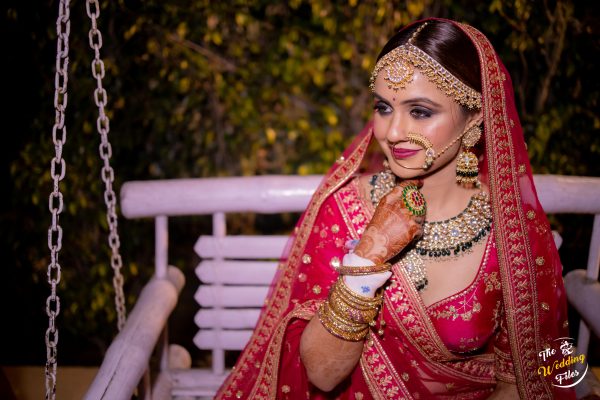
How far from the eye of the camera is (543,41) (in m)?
2.71

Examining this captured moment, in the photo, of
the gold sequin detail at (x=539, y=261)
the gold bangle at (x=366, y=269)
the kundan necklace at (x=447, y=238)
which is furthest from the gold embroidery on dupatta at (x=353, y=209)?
the gold sequin detail at (x=539, y=261)

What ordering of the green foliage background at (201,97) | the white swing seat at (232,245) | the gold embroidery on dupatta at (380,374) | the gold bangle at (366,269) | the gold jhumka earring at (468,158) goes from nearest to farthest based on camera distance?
the gold bangle at (366,269)
the gold jhumka earring at (468,158)
the gold embroidery on dupatta at (380,374)
the white swing seat at (232,245)
the green foliage background at (201,97)

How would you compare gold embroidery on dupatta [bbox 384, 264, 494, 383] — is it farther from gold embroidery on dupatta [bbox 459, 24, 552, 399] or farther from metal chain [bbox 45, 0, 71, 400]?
metal chain [bbox 45, 0, 71, 400]

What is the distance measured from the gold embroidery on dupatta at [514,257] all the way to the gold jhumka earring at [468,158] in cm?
4

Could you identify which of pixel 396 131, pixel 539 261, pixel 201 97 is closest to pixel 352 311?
pixel 396 131

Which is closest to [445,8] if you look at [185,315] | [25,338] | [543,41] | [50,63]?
[543,41]

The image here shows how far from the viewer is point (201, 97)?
3324 mm

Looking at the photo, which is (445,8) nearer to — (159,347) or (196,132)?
(196,132)

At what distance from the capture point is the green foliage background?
2.70 metres

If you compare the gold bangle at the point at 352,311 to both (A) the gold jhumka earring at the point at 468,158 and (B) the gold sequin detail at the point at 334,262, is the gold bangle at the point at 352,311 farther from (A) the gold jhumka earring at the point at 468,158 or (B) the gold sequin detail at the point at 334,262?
(A) the gold jhumka earring at the point at 468,158

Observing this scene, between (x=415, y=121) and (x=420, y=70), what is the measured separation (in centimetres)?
13

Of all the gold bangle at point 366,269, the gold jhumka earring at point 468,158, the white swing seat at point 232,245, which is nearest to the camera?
the gold bangle at point 366,269

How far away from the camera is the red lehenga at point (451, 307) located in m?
1.46

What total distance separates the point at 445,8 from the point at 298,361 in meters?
2.37
